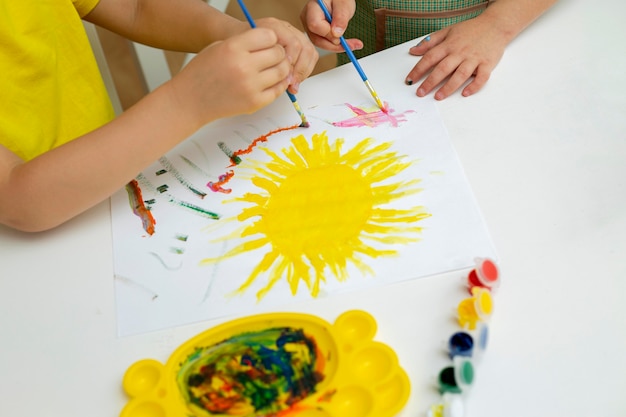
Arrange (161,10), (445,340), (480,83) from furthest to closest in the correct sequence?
(161,10)
(480,83)
(445,340)

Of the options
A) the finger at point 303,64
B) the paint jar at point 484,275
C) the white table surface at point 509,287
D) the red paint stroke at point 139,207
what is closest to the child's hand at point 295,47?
the finger at point 303,64

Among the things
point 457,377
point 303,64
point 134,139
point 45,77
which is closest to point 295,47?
point 303,64

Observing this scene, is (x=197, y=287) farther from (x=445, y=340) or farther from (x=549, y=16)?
(x=549, y=16)

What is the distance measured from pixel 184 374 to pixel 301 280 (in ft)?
0.42

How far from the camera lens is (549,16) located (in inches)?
30.8

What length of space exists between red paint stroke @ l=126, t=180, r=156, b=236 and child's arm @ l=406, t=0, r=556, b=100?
33 centimetres

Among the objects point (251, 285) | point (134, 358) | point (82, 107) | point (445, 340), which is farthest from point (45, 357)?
point (82, 107)

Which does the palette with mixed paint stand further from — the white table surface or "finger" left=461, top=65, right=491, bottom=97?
"finger" left=461, top=65, right=491, bottom=97

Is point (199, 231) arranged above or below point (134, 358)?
above

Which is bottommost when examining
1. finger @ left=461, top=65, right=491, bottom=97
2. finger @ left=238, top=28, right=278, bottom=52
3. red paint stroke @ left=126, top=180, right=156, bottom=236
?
red paint stroke @ left=126, top=180, right=156, bottom=236

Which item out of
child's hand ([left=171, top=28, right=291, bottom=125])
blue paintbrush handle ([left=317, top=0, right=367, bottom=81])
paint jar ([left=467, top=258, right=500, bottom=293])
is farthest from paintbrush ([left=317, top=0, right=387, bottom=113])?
paint jar ([left=467, top=258, right=500, bottom=293])

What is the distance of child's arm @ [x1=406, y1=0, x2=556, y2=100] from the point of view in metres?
0.71

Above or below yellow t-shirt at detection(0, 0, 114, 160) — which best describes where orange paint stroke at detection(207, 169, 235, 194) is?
below

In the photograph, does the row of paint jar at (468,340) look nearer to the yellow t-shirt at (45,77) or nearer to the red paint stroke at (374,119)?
the red paint stroke at (374,119)
